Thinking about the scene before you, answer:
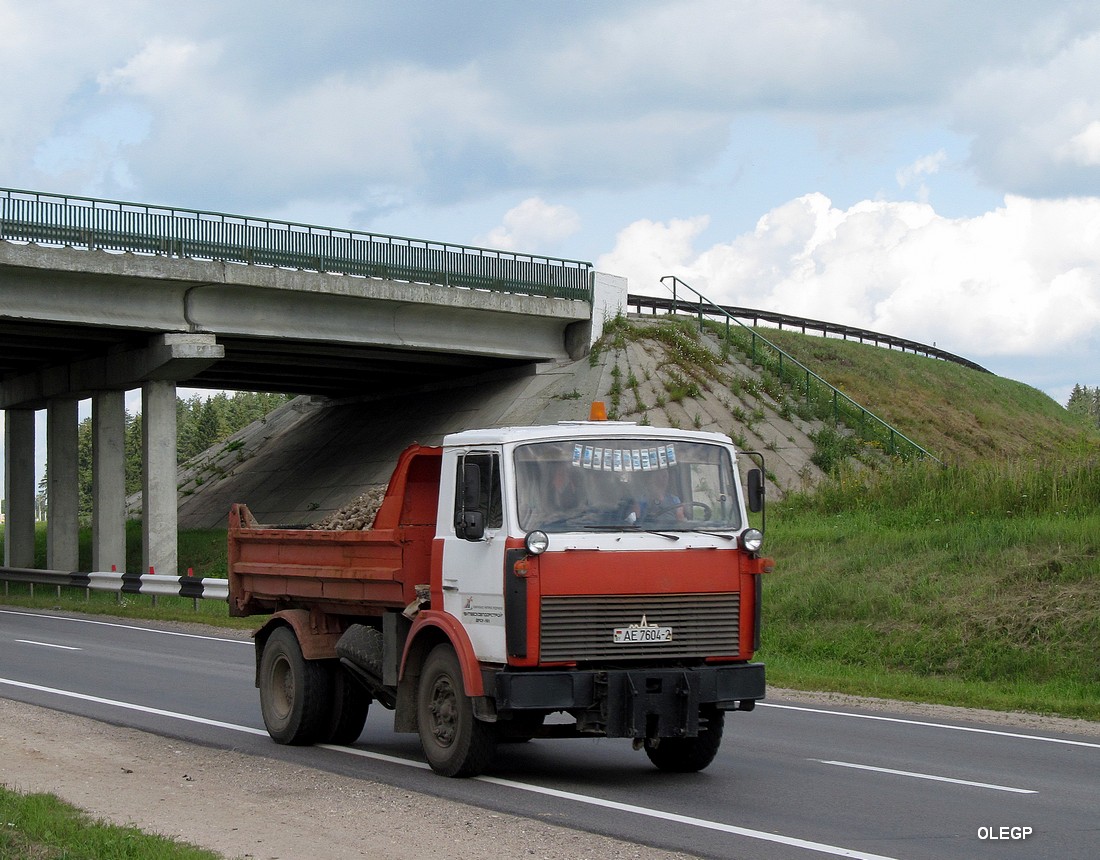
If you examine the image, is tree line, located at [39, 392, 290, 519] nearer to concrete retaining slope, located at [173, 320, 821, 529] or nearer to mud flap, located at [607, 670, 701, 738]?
concrete retaining slope, located at [173, 320, 821, 529]

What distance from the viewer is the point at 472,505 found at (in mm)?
9594

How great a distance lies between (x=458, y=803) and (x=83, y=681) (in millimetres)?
8924

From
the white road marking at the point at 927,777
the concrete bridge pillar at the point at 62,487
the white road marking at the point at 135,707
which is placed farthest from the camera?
the concrete bridge pillar at the point at 62,487

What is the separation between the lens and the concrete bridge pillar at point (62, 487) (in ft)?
136

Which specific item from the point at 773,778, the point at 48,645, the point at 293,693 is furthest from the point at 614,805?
the point at 48,645

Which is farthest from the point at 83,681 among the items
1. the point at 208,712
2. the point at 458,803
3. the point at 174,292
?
the point at 174,292

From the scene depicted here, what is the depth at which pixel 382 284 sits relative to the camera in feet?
118

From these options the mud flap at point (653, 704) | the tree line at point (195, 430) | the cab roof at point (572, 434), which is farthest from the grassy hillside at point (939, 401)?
the tree line at point (195, 430)

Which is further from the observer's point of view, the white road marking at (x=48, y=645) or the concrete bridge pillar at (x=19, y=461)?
the concrete bridge pillar at (x=19, y=461)

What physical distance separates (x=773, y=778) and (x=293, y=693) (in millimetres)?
4113

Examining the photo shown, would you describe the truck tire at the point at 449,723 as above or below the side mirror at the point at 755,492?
below

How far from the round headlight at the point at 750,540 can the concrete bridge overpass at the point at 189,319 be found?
24.6 metres

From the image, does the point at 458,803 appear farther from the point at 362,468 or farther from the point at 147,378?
the point at 362,468

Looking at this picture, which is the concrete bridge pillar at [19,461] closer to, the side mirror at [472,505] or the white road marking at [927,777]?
the side mirror at [472,505]
